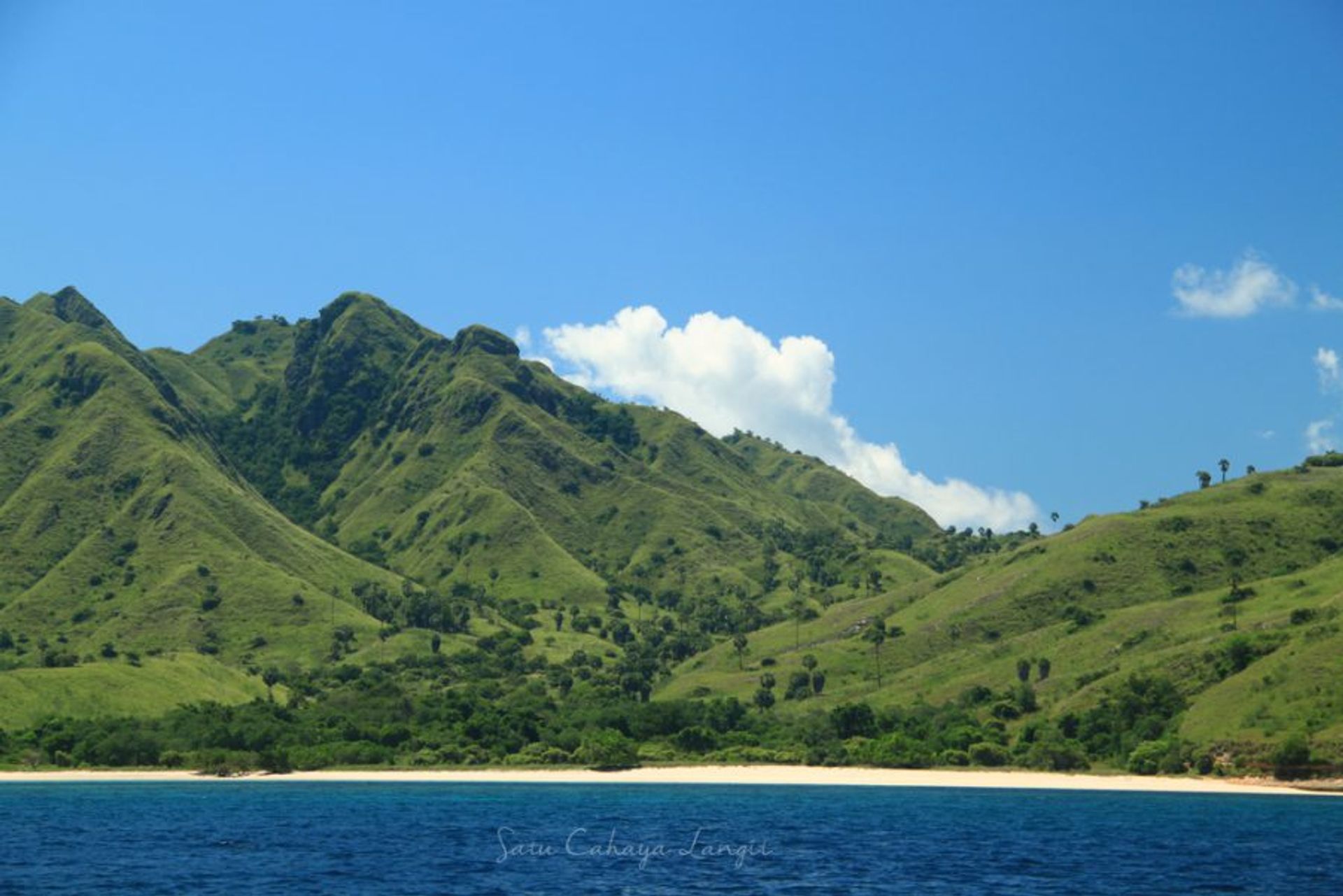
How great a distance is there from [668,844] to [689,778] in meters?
83.5

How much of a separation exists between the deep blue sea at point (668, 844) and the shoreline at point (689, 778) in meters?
13.6

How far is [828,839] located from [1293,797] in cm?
6820

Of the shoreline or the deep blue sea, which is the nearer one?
the deep blue sea

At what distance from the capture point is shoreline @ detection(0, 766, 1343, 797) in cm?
17950

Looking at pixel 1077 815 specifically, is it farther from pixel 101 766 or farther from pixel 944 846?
pixel 101 766

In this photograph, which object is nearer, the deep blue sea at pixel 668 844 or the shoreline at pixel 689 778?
the deep blue sea at pixel 668 844

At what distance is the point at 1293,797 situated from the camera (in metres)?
146

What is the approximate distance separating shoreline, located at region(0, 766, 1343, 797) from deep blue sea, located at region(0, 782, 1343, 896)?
13.6 meters

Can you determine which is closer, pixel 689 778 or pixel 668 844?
pixel 668 844

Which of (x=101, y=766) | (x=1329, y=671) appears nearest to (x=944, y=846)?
(x=1329, y=671)

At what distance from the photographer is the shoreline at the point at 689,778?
180 m

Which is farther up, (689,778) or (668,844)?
(668,844)

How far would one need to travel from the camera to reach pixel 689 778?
186375 millimetres

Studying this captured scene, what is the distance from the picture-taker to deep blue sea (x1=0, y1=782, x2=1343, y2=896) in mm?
82188
